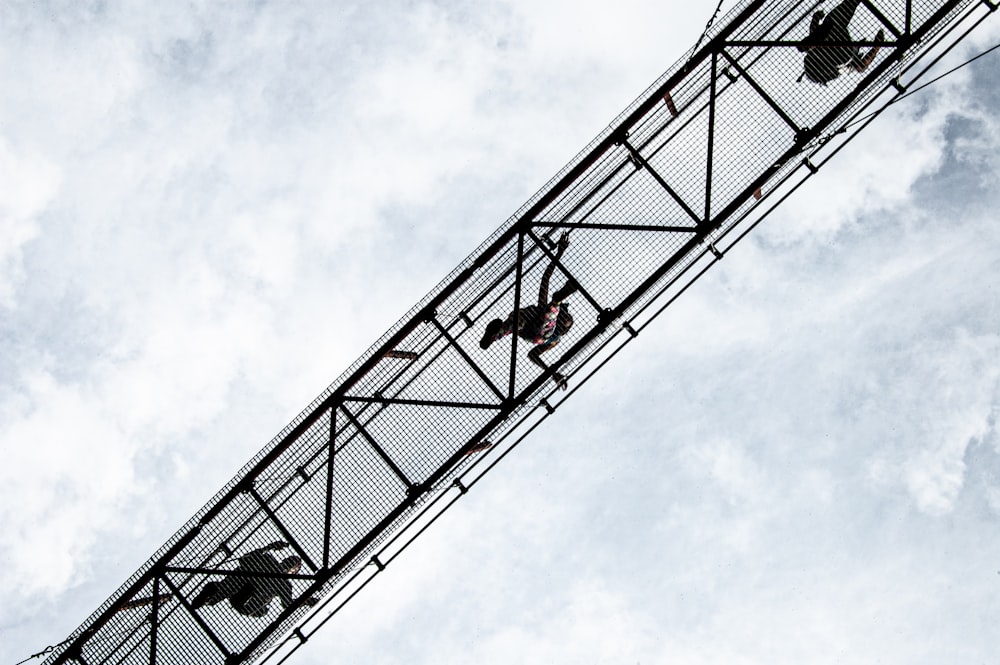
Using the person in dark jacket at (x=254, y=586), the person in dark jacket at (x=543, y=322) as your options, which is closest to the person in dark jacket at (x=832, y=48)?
the person in dark jacket at (x=543, y=322)

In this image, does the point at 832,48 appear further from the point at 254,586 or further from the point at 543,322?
the point at 254,586

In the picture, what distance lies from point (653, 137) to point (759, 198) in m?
1.69

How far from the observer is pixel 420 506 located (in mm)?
13352

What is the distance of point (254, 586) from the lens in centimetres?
1389

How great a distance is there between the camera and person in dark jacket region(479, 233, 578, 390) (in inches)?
514

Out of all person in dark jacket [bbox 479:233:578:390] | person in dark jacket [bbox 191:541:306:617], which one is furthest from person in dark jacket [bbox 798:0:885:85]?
person in dark jacket [bbox 191:541:306:617]

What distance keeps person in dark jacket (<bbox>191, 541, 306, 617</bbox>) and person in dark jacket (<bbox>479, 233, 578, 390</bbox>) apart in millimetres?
4259

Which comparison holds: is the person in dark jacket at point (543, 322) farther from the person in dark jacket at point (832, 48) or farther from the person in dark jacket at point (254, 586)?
the person in dark jacket at point (254, 586)

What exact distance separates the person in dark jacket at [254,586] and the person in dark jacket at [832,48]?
31.9 feet

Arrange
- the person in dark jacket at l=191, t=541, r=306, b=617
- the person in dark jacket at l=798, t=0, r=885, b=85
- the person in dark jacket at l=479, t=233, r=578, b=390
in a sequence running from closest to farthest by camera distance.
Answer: the person in dark jacket at l=798, t=0, r=885, b=85 → the person in dark jacket at l=479, t=233, r=578, b=390 → the person in dark jacket at l=191, t=541, r=306, b=617

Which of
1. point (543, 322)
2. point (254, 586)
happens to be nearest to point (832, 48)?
point (543, 322)

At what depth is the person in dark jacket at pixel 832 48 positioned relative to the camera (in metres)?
12.7

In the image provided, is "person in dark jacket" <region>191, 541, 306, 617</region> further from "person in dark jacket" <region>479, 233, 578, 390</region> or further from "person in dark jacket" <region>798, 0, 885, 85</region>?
"person in dark jacket" <region>798, 0, 885, 85</region>

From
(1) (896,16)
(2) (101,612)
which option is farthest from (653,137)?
(2) (101,612)
